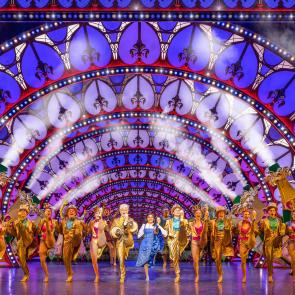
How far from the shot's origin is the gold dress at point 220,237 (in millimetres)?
15703

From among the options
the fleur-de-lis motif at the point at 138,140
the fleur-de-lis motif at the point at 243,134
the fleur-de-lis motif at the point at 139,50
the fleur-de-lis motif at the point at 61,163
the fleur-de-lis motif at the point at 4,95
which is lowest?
the fleur-de-lis motif at the point at 243,134

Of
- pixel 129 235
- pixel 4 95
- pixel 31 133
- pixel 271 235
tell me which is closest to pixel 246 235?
pixel 271 235

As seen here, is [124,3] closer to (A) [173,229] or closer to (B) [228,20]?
(B) [228,20]

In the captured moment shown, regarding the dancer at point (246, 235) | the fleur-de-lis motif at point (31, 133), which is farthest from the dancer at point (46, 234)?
the fleur-de-lis motif at point (31, 133)

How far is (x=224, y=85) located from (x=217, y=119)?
5.39m

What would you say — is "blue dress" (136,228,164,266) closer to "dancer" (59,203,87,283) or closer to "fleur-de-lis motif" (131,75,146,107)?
"dancer" (59,203,87,283)

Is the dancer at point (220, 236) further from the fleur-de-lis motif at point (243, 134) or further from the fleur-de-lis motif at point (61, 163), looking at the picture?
the fleur-de-lis motif at point (61, 163)

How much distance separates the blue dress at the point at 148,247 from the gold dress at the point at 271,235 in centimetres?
333

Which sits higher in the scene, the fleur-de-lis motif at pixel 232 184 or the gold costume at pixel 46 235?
the fleur-de-lis motif at pixel 232 184

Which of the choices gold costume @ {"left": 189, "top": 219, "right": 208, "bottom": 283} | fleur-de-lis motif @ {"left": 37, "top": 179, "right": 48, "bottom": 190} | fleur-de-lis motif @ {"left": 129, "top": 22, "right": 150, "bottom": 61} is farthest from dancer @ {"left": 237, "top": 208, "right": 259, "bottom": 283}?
fleur-de-lis motif @ {"left": 37, "top": 179, "right": 48, "bottom": 190}

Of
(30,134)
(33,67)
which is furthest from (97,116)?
(33,67)

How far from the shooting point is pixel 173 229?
650 inches

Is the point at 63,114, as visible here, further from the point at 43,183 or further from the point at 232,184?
the point at 232,184

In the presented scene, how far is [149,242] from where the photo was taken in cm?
1644
